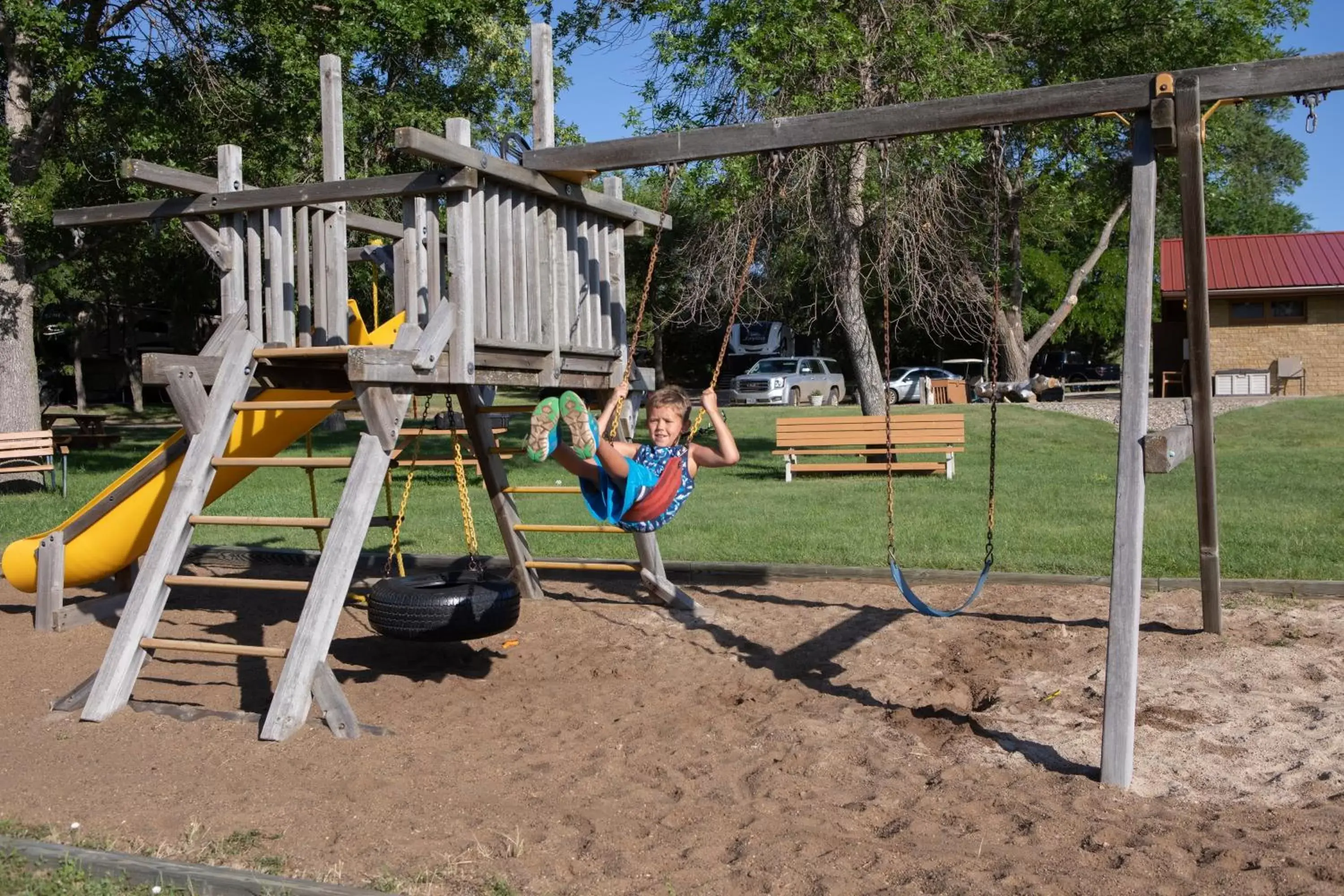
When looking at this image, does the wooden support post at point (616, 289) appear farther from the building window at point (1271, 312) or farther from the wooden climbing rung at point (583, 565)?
the building window at point (1271, 312)

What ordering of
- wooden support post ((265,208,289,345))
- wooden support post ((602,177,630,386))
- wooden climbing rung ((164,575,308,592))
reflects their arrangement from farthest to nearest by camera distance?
wooden support post ((602,177,630,386)) < wooden support post ((265,208,289,345)) < wooden climbing rung ((164,575,308,592))

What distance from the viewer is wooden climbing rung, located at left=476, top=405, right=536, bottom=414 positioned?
7.57 m

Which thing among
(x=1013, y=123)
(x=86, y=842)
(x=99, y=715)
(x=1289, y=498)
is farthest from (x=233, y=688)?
(x=1289, y=498)

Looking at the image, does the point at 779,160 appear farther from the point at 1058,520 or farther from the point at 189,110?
the point at 189,110

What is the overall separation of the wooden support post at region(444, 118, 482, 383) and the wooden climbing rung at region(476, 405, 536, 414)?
98 centimetres

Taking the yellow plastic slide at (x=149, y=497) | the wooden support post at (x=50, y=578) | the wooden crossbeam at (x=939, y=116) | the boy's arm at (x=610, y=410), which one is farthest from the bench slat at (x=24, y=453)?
the boy's arm at (x=610, y=410)

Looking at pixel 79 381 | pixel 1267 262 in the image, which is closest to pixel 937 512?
pixel 1267 262

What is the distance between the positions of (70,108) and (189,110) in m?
2.03

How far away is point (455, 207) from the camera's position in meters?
6.36

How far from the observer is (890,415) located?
9.14m

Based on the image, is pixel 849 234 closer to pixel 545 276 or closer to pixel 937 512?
pixel 937 512

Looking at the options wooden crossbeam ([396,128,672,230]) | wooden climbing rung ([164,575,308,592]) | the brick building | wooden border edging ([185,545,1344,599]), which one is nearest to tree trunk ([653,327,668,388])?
the brick building

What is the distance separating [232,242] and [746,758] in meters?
4.35

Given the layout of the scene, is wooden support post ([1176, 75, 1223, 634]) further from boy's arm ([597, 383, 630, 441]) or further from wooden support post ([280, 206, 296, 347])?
wooden support post ([280, 206, 296, 347])
